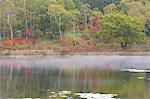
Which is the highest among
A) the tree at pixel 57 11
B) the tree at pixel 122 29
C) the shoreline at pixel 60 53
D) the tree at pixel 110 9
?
the tree at pixel 110 9

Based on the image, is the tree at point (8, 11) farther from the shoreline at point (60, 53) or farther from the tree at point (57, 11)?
the shoreline at point (60, 53)

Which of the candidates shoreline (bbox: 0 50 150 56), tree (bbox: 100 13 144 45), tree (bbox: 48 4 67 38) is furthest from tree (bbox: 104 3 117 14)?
shoreline (bbox: 0 50 150 56)

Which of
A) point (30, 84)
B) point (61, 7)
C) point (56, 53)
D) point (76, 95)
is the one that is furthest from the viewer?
point (61, 7)

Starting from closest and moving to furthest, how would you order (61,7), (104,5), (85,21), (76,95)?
(76,95)
(61,7)
(85,21)
(104,5)

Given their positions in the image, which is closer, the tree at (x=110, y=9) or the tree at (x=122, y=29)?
the tree at (x=122, y=29)

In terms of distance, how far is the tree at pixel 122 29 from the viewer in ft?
183

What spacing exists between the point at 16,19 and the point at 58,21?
611cm

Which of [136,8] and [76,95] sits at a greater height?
[136,8]

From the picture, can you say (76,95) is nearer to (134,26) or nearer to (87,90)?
(87,90)

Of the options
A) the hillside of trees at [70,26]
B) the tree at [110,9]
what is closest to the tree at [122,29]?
the hillside of trees at [70,26]

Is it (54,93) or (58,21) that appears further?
(58,21)

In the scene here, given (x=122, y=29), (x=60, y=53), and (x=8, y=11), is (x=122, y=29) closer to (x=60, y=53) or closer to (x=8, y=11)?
(x=60, y=53)

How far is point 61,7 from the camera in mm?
57875

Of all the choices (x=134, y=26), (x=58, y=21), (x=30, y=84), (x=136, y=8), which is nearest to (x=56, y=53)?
(x=58, y=21)
